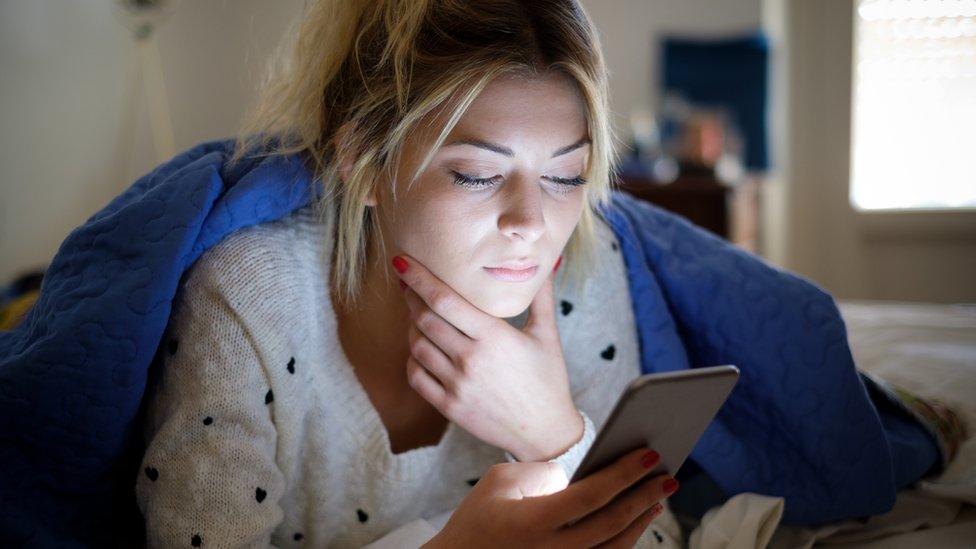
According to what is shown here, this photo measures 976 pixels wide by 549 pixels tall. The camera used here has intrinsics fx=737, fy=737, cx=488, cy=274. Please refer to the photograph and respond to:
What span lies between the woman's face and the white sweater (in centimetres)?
16

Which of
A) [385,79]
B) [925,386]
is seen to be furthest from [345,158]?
[925,386]

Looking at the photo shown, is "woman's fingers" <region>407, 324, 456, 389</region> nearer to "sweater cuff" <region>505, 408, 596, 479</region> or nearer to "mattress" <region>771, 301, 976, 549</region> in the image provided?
"sweater cuff" <region>505, 408, 596, 479</region>

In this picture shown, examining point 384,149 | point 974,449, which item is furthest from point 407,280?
point 974,449

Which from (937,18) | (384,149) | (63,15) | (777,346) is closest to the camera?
(384,149)

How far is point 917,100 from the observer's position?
281cm

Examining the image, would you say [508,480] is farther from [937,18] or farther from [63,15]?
[937,18]

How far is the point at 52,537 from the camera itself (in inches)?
29.4

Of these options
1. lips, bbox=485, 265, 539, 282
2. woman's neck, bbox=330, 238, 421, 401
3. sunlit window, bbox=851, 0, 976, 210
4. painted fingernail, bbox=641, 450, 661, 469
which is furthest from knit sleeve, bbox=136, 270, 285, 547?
sunlit window, bbox=851, 0, 976, 210

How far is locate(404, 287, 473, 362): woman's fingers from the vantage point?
0.83 metres

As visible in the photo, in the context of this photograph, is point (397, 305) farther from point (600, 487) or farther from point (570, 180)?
point (600, 487)

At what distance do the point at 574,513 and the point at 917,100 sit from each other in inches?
112

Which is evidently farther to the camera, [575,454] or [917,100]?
[917,100]

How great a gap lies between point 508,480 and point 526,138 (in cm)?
35

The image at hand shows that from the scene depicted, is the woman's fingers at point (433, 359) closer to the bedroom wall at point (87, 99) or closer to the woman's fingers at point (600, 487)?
the woman's fingers at point (600, 487)
